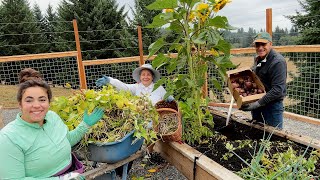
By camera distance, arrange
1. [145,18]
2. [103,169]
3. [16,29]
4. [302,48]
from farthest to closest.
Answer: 1. [16,29]
2. [145,18]
3. [302,48]
4. [103,169]

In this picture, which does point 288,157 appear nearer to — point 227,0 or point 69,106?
point 227,0

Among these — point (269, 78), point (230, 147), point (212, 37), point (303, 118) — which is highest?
point (212, 37)

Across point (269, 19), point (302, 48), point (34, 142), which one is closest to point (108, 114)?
point (34, 142)

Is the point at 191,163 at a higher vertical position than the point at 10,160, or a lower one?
lower

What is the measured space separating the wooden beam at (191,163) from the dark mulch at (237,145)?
5.4 inches

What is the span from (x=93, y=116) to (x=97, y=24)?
10.3 m

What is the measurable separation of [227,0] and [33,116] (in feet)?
5.89

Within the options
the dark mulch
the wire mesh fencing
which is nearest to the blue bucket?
the dark mulch

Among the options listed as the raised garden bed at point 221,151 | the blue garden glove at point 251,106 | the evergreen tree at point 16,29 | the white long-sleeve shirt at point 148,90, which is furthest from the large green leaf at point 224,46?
the evergreen tree at point 16,29

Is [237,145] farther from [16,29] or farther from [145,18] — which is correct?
[16,29]

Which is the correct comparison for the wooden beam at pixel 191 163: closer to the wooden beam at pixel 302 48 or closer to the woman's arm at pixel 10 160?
the woman's arm at pixel 10 160

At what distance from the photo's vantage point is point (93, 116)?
6.32 ft

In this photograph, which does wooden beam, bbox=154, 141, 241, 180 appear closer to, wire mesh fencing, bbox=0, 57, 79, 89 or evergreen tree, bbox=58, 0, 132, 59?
wire mesh fencing, bbox=0, 57, 79, 89

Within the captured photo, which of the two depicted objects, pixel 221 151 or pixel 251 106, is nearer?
pixel 221 151
